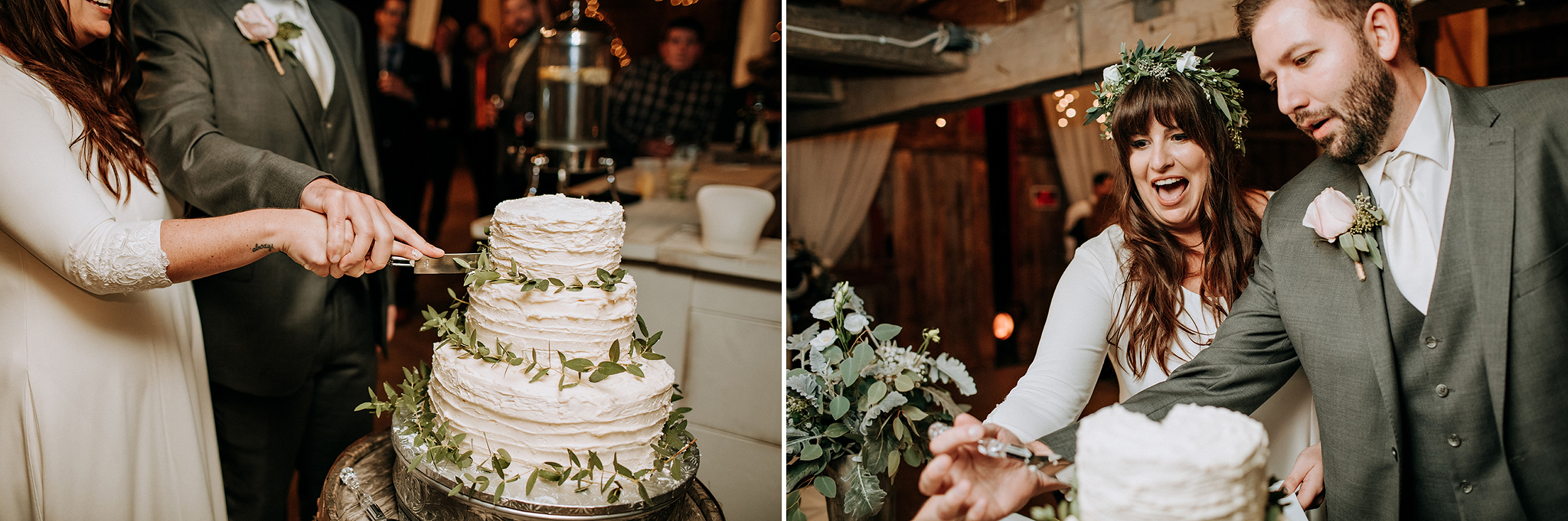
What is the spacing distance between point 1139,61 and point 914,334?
3.36 meters

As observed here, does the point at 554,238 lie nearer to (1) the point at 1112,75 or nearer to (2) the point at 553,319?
(2) the point at 553,319

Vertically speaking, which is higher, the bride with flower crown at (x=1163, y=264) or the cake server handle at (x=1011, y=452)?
the bride with flower crown at (x=1163, y=264)

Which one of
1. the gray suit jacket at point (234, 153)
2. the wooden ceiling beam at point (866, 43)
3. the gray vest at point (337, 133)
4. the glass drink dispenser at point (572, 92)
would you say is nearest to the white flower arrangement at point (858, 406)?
the gray suit jacket at point (234, 153)

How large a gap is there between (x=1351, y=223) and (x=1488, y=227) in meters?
0.16

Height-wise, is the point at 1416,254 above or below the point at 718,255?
above

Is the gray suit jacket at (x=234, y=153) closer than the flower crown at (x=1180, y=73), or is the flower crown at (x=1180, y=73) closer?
the flower crown at (x=1180, y=73)

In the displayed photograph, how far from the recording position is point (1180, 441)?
86cm

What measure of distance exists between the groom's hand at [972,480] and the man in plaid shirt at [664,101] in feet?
15.2

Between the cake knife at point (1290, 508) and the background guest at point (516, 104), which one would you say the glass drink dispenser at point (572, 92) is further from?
the cake knife at point (1290, 508)

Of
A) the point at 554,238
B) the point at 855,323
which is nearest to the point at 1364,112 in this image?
the point at 855,323

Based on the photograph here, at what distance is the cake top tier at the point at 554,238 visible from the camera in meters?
1.38

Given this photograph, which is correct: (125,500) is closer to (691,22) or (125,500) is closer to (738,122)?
(691,22)

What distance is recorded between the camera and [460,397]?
1.39 m

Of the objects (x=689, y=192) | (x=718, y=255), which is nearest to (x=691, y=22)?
(x=689, y=192)
